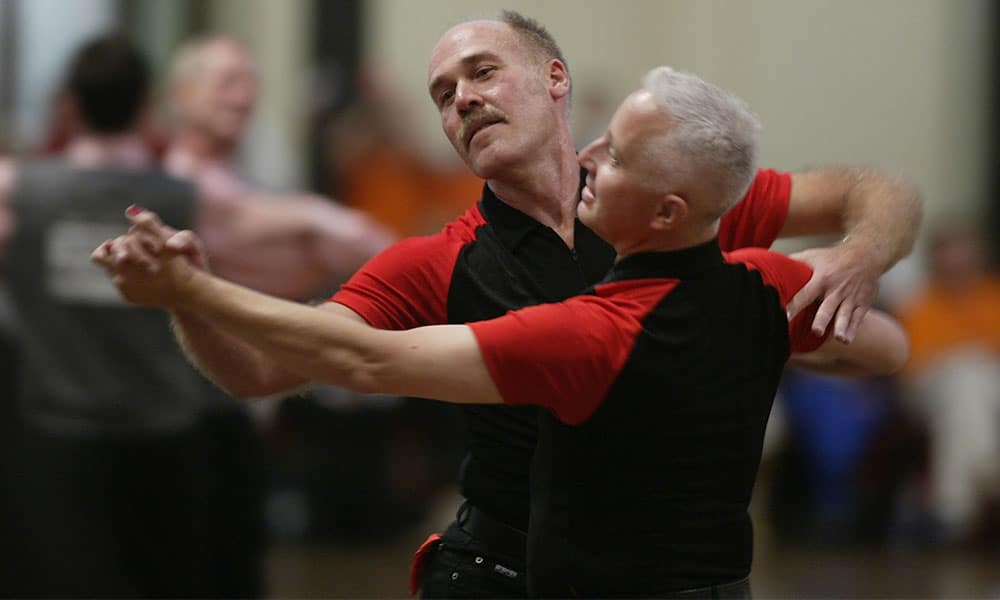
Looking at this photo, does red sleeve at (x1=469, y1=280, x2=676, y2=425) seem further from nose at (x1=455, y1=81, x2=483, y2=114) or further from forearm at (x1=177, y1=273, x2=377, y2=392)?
nose at (x1=455, y1=81, x2=483, y2=114)

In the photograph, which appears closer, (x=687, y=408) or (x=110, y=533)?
(x=687, y=408)

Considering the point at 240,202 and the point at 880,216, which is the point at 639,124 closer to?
the point at 880,216

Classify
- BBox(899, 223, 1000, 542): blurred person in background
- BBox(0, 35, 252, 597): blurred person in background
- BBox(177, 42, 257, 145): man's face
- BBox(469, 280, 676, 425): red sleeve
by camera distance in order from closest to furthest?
BBox(469, 280, 676, 425): red sleeve, BBox(0, 35, 252, 597): blurred person in background, BBox(177, 42, 257, 145): man's face, BBox(899, 223, 1000, 542): blurred person in background

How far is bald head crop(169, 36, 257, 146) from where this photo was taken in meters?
4.82

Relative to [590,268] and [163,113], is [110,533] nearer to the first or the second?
[590,268]

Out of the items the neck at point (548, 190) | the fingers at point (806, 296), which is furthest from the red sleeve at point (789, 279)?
the neck at point (548, 190)

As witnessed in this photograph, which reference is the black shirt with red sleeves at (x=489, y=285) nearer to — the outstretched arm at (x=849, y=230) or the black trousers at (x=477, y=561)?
the black trousers at (x=477, y=561)

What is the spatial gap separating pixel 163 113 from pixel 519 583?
518cm

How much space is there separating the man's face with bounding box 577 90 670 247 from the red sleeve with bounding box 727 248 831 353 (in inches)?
9.5

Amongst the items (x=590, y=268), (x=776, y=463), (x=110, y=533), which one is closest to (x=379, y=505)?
(x=776, y=463)

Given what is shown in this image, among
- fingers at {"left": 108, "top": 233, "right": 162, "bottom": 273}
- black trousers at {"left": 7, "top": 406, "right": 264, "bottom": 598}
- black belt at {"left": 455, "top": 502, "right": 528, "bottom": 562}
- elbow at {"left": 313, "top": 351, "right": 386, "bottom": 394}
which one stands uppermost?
fingers at {"left": 108, "top": 233, "right": 162, "bottom": 273}

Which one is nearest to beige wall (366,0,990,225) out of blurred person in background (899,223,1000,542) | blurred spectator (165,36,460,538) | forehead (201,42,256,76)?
blurred person in background (899,223,1000,542)

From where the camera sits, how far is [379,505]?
7543 mm

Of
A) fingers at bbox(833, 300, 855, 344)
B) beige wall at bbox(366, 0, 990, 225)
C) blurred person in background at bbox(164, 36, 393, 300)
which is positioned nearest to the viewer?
fingers at bbox(833, 300, 855, 344)
